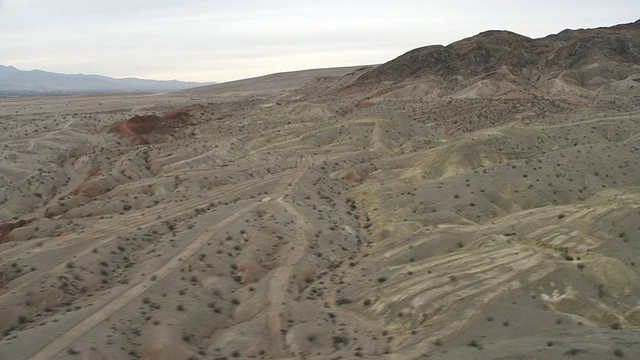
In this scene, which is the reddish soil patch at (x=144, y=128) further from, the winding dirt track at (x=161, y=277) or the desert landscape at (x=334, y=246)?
the winding dirt track at (x=161, y=277)

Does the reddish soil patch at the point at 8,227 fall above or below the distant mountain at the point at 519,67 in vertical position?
below

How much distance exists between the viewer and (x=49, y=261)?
99.5 feet

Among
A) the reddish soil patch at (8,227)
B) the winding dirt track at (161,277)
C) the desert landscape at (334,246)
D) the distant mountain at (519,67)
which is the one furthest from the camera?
the distant mountain at (519,67)

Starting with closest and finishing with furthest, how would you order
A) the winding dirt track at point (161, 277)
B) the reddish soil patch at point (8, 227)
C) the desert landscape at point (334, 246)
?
the winding dirt track at point (161, 277), the desert landscape at point (334, 246), the reddish soil patch at point (8, 227)

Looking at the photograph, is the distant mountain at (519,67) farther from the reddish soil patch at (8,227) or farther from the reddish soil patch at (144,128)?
the reddish soil patch at (8,227)

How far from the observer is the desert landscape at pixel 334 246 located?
21953 mm

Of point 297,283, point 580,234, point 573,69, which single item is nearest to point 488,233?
point 580,234

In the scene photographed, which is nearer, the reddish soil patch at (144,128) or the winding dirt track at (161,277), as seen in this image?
the winding dirt track at (161,277)

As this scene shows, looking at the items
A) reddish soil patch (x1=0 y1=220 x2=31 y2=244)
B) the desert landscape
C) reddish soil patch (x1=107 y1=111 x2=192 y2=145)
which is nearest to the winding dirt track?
the desert landscape

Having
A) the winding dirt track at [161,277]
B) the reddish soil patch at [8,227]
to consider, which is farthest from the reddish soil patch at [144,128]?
the winding dirt track at [161,277]

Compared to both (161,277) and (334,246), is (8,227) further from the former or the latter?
(334,246)

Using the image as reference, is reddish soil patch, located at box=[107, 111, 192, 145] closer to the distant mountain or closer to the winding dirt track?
the winding dirt track

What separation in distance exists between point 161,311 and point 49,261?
9606 mm

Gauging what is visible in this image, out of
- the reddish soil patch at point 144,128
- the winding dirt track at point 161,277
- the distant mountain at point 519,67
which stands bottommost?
the winding dirt track at point 161,277
